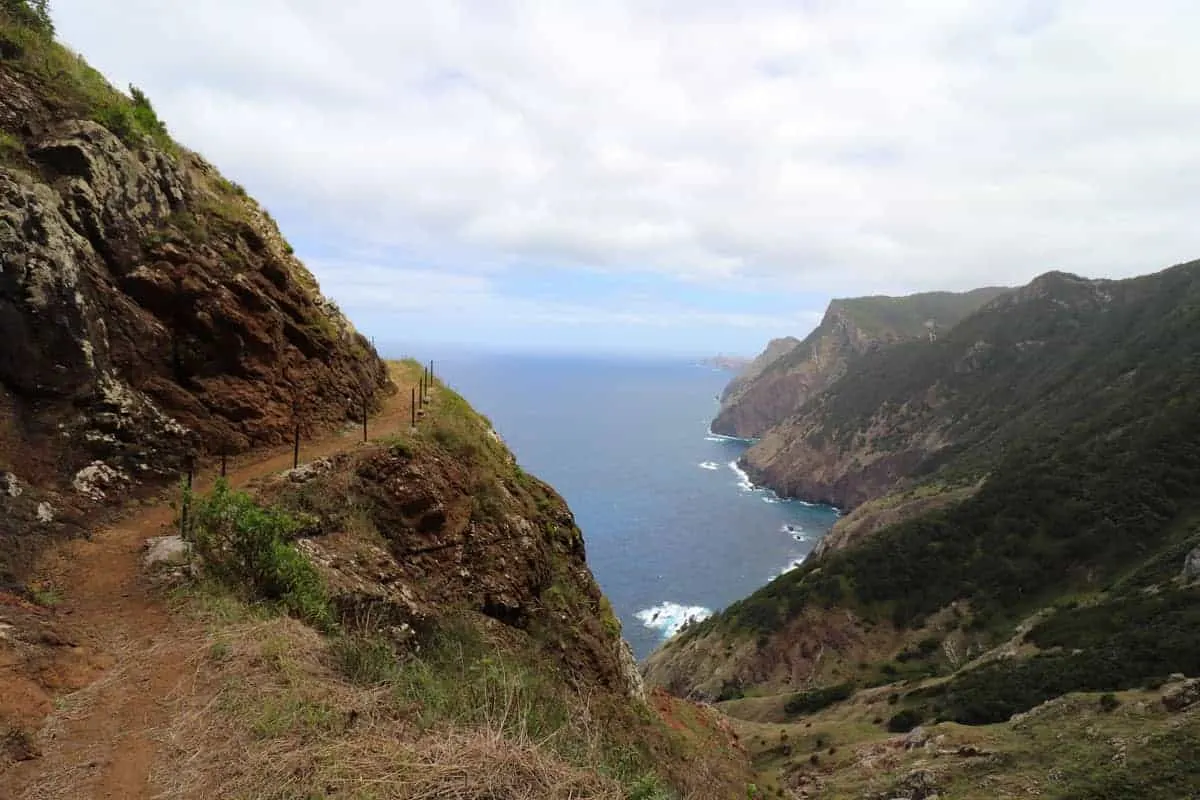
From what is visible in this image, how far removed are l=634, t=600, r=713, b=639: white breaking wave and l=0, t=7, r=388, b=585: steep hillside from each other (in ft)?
210

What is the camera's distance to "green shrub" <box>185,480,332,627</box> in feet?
29.4

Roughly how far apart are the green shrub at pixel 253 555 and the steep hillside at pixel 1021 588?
88.0 feet

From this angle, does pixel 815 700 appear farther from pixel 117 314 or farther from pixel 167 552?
pixel 117 314

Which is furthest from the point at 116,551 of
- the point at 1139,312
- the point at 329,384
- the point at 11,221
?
the point at 1139,312

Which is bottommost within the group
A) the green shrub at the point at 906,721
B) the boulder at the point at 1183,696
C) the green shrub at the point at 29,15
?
the green shrub at the point at 906,721

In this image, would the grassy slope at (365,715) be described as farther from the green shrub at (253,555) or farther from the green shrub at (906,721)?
the green shrub at (906,721)

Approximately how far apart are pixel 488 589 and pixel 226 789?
367 inches

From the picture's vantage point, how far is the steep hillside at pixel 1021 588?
32.8m

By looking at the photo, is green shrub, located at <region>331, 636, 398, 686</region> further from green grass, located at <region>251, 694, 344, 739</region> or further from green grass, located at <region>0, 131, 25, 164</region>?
green grass, located at <region>0, 131, 25, 164</region>

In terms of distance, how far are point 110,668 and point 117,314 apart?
7.88 metres

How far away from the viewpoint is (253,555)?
9227 mm

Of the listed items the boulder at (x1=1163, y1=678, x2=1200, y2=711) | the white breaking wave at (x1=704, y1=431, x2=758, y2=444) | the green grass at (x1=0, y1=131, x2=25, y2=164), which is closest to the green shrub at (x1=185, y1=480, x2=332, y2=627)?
the green grass at (x1=0, y1=131, x2=25, y2=164)

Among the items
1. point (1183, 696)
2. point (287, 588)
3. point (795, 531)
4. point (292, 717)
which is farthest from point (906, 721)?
point (795, 531)

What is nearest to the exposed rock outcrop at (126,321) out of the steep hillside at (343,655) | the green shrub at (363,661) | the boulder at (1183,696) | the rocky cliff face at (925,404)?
the steep hillside at (343,655)
